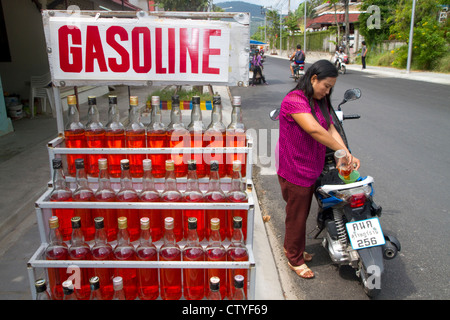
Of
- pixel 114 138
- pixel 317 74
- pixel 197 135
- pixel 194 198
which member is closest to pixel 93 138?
pixel 114 138

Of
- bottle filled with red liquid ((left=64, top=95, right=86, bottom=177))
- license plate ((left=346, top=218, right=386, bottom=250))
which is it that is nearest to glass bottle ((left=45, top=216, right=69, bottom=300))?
bottle filled with red liquid ((left=64, top=95, right=86, bottom=177))

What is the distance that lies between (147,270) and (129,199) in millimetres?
441

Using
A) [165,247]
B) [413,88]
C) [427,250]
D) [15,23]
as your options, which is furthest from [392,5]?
[165,247]

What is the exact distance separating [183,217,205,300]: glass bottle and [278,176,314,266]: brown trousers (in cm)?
105

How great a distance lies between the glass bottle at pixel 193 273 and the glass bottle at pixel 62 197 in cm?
76

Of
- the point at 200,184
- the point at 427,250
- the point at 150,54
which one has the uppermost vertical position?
the point at 150,54

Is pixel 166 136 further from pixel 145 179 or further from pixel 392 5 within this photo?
pixel 392 5

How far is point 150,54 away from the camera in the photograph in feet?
7.76

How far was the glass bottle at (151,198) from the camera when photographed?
216 centimetres

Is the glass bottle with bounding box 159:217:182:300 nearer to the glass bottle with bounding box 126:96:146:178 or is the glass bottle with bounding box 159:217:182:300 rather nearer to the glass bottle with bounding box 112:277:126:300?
the glass bottle with bounding box 112:277:126:300

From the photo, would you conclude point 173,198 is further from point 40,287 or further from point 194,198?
point 40,287

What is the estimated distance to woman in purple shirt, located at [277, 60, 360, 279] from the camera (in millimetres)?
2622

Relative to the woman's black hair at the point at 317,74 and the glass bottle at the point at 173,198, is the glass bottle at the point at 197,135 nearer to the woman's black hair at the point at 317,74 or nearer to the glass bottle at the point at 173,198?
the glass bottle at the point at 173,198

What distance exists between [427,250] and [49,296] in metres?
3.30
